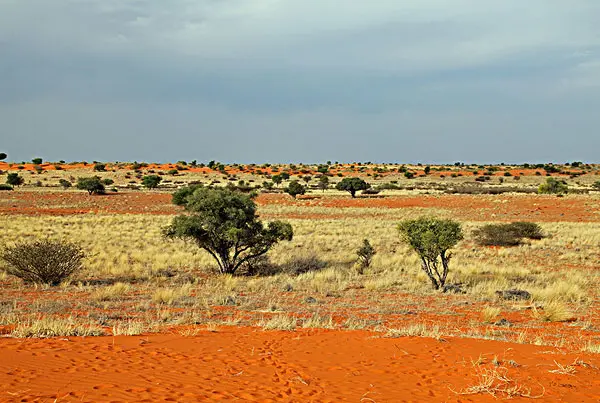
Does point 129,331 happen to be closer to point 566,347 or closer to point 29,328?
point 29,328

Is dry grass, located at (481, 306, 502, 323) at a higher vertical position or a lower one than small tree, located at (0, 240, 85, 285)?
lower

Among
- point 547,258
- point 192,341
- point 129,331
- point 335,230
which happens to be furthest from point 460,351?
point 335,230

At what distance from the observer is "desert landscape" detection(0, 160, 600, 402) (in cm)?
723

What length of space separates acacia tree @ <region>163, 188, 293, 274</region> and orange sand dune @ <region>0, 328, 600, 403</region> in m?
8.83

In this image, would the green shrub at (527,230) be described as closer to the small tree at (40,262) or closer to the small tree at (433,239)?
the small tree at (433,239)

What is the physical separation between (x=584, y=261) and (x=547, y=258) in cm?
155

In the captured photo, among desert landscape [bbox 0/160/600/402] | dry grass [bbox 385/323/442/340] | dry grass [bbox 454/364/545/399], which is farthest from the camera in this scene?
Result: dry grass [bbox 385/323/442/340]

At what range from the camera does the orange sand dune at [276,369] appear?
6793mm

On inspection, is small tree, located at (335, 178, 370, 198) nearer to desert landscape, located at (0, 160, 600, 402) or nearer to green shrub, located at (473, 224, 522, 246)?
desert landscape, located at (0, 160, 600, 402)

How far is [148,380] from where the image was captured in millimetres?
7203

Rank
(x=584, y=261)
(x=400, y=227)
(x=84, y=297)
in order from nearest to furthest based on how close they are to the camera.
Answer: (x=84, y=297) → (x=400, y=227) → (x=584, y=261)

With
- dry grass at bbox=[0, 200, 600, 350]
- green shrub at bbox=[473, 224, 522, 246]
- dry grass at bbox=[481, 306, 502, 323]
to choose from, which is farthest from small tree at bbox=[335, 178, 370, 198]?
dry grass at bbox=[481, 306, 502, 323]

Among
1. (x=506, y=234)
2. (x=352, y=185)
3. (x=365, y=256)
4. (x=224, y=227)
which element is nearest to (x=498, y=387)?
(x=224, y=227)

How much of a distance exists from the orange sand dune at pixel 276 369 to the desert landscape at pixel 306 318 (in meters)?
0.04
